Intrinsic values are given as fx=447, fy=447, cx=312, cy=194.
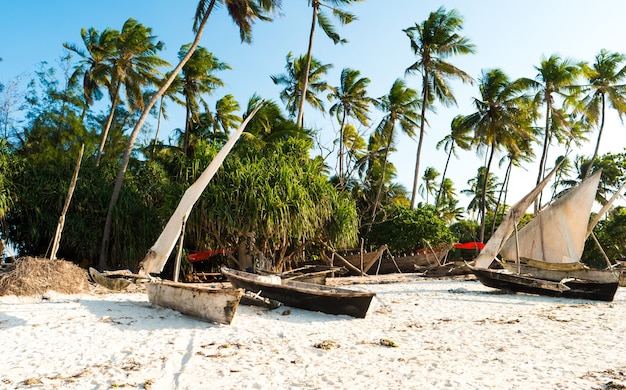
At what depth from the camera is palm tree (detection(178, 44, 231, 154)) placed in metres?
21.6

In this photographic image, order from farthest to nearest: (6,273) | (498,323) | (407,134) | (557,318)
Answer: (407,134), (6,273), (557,318), (498,323)

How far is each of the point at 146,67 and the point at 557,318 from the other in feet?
57.2

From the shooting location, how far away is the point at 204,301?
752 cm

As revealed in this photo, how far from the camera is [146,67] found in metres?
18.9

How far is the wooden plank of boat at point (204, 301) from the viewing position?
7.38m

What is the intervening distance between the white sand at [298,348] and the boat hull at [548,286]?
7.47 feet

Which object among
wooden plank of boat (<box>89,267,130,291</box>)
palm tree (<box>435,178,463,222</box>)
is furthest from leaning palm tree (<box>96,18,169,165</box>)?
palm tree (<box>435,178,463,222</box>)

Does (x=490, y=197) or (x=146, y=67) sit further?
(x=490, y=197)

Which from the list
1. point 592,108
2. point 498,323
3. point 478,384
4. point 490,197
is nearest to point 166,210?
point 498,323

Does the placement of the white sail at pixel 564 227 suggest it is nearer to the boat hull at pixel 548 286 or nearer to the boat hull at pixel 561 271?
the boat hull at pixel 561 271

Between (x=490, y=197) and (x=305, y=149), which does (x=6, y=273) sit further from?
(x=490, y=197)

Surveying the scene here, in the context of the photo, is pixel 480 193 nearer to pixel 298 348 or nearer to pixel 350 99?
pixel 350 99

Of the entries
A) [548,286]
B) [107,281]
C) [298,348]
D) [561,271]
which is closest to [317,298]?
[298,348]

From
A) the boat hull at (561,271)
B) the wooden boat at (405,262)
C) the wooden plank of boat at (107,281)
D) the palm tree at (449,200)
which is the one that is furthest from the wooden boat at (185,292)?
the palm tree at (449,200)
